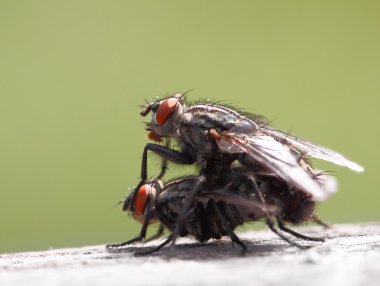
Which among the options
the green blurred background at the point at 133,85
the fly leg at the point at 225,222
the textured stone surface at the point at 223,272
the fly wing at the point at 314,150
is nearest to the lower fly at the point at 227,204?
the fly leg at the point at 225,222

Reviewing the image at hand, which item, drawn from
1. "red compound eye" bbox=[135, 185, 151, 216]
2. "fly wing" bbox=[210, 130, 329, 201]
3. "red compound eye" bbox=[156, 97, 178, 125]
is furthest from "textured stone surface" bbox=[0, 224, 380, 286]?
"red compound eye" bbox=[156, 97, 178, 125]

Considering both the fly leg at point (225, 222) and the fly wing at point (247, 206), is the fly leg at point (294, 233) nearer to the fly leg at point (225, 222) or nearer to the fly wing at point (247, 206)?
the fly wing at point (247, 206)

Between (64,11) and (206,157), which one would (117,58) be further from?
(206,157)

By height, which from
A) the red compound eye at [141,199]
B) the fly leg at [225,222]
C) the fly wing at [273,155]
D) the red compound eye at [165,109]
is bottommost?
the fly leg at [225,222]

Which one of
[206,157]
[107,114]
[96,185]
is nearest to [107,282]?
[206,157]

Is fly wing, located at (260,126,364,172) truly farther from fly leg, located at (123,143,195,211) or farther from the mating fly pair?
fly leg, located at (123,143,195,211)
